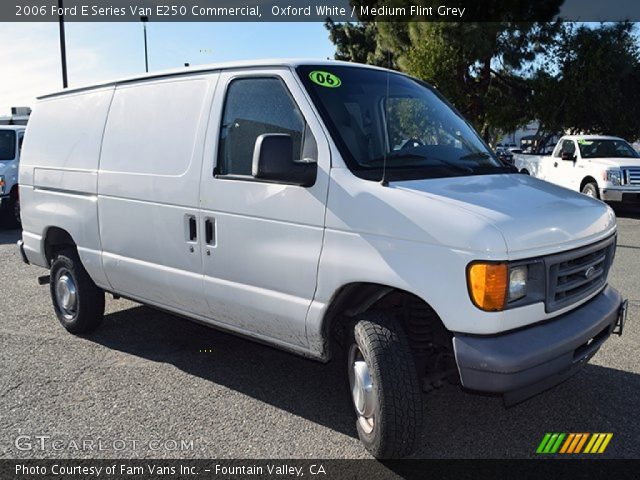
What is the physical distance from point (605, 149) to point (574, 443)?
41.2ft

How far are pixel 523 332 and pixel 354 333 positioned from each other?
0.89 meters

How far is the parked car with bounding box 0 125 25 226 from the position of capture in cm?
1209

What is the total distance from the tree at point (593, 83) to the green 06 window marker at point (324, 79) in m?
23.5

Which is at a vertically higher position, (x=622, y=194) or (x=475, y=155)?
(x=475, y=155)

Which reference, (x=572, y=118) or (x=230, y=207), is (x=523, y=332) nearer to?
(x=230, y=207)

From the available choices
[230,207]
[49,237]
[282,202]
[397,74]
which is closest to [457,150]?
[397,74]

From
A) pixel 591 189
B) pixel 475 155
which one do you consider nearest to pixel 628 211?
pixel 591 189

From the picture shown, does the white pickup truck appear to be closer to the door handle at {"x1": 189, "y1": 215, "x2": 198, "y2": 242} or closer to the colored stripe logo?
the colored stripe logo

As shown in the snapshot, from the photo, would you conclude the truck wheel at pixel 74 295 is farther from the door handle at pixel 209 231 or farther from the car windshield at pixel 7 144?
the car windshield at pixel 7 144

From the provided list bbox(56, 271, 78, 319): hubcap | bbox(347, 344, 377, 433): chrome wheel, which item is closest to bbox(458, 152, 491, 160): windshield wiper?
bbox(347, 344, 377, 433): chrome wheel

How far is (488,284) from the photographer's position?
9.27 ft

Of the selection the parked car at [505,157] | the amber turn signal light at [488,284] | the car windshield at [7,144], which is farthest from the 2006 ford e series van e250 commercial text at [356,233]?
the car windshield at [7,144]

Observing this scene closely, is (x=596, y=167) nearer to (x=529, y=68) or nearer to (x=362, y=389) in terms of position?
(x=362, y=389)

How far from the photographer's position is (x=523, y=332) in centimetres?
297
